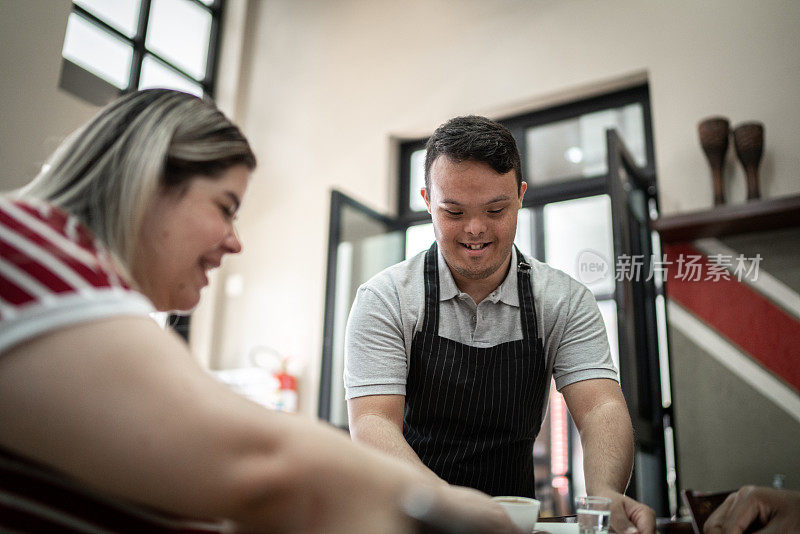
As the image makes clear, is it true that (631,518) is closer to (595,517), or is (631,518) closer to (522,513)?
(595,517)

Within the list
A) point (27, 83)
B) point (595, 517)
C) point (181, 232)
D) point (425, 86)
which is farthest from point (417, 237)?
point (181, 232)

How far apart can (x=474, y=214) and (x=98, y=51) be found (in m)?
3.87

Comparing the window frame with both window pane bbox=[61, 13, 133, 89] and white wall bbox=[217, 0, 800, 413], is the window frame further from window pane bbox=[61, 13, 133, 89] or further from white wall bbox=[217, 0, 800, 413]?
window pane bbox=[61, 13, 133, 89]

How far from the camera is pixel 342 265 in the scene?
168 inches

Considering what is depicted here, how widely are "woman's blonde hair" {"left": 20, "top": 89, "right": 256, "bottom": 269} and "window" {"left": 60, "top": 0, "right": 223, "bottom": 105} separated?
3971 millimetres

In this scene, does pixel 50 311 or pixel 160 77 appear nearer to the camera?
A: pixel 50 311

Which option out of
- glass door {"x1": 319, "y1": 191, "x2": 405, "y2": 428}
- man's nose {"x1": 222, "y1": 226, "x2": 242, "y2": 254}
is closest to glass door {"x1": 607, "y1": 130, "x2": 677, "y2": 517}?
glass door {"x1": 319, "y1": 191, "x2": 405, "y2": 428}

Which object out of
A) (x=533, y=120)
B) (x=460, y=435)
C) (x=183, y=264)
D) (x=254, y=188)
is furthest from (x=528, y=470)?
(x=254, y=188)

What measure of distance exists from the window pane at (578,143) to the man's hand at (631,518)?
3291 millimetres

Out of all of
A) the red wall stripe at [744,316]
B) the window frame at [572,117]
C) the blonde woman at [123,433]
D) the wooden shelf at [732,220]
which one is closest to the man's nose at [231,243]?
the blonde woman at [123,433]

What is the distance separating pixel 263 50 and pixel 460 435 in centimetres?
471

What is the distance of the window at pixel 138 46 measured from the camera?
14.4 feet

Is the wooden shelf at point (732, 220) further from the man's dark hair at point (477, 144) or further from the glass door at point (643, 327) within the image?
the man's dark hair at point (477, 144)

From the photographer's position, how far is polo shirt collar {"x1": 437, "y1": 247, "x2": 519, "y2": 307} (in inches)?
65.6
